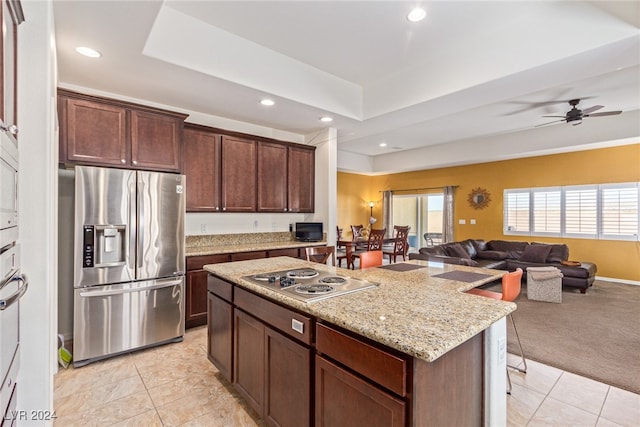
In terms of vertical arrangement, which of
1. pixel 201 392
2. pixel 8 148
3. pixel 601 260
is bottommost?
pixel 201 392

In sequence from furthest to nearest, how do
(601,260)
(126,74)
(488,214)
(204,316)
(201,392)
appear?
(488,214) < (601,260) < (204,316) < (126,74) < (201,392)

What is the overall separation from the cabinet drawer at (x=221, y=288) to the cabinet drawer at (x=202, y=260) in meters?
1.09

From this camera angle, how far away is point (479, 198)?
7.55 meters

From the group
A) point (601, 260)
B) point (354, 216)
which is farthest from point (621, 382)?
point (354, 216)

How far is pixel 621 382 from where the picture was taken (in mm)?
2385

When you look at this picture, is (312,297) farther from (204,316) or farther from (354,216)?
(354,216)

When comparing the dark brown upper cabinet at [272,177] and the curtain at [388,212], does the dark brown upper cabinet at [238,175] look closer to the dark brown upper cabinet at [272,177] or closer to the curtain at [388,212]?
the dark brown upper cabinet at [272,177]

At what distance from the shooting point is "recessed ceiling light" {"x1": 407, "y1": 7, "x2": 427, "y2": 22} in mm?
2521

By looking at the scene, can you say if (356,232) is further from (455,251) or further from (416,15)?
(416,15)

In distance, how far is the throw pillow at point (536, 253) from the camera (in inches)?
221

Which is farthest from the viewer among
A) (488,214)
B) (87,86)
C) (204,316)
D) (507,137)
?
(488,214)

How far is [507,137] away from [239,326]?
263 inches

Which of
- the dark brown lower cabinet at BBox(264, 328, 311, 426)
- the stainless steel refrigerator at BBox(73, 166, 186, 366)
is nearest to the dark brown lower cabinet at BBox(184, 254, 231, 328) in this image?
the stainless steel refrigerator at BBox(73, 166, 186, 366)

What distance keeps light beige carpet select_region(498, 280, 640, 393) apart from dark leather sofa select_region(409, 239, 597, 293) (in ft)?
1.12
